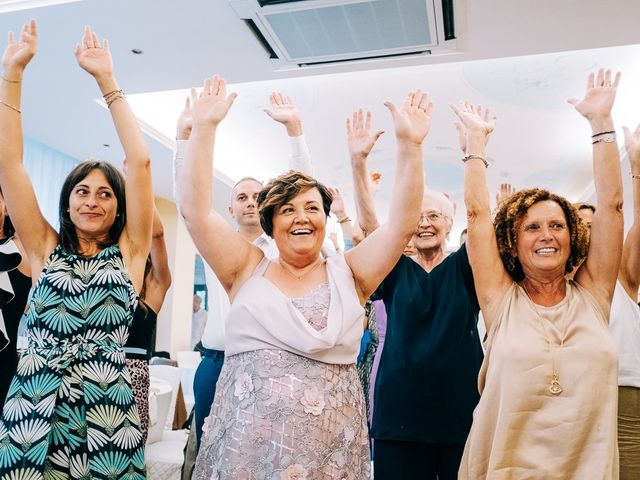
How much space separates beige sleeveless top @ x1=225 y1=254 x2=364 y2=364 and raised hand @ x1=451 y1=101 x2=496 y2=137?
2.27ft

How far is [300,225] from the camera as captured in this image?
1543mm

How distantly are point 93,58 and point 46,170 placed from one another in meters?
4.30

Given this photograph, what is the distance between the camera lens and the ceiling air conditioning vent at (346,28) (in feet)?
9.65

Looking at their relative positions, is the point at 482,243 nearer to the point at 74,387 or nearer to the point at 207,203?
the point at 207,203

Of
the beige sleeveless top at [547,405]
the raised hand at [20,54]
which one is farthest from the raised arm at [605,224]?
the raised hand at [20,54]

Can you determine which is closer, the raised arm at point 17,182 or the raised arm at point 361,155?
the raised arm at point 17,182

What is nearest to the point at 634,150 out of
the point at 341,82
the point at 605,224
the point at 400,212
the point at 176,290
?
the point at 605,224

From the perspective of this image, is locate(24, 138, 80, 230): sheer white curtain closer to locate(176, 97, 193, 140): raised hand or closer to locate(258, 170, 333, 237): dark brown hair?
locate(176, 97, 193, 140): raised hand

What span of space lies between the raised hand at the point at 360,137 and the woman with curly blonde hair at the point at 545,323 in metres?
0.31

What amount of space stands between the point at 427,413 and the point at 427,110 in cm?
91

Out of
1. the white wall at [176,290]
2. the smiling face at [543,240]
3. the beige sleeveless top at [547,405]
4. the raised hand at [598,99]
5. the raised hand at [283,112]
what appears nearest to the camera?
the beige sleeveless top at [547,405]

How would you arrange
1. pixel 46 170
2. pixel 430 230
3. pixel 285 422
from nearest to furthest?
pixel 285 422 → pixel 430 230 → pixel 46 170

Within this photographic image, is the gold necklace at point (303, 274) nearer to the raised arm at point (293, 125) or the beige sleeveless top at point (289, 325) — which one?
the beige sleeveless top at point (289, 325)

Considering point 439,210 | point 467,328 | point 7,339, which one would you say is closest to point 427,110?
point 439,210
